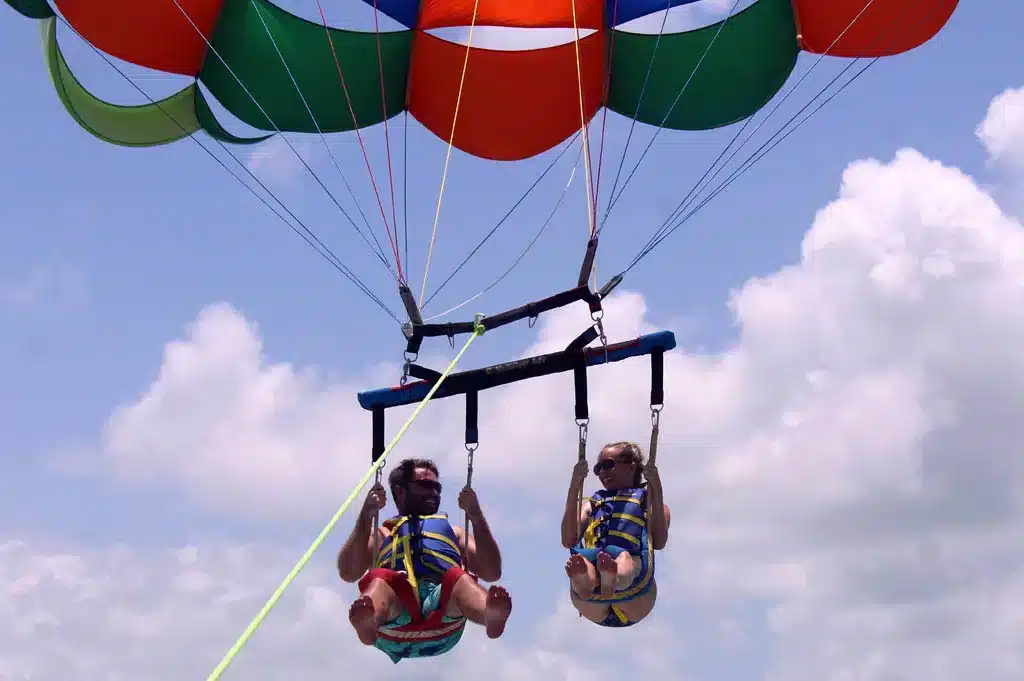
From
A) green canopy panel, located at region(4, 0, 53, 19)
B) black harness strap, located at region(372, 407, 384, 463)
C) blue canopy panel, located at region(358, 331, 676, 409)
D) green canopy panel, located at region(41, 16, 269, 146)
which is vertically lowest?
black harness strap, located at region(372, 407, 384, 463)

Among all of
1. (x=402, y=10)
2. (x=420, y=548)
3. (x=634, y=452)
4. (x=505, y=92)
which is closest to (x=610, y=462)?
(x=634, y=452)

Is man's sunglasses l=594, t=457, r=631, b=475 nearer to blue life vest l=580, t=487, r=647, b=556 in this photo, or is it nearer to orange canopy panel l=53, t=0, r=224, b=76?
blue life vest l=580, t=487, r=647, b=556

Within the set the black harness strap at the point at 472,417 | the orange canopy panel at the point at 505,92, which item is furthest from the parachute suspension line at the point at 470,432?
the orange canopy panel at the point at 505,92

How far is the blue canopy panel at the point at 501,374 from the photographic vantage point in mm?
7633

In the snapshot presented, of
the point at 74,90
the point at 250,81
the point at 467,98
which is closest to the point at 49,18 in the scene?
the point at 74,90

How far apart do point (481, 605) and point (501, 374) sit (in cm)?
140

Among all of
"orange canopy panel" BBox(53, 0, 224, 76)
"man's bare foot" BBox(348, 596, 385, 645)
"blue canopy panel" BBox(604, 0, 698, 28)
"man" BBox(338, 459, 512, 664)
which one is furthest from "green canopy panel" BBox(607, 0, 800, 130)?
"man's bare foot" BBox(348, 596, 385, 645)

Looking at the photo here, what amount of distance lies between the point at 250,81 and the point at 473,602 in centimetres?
461

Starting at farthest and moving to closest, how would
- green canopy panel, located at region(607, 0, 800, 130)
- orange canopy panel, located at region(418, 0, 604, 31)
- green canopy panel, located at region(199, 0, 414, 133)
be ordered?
green canopy panel, located at region(607, 0, 800, 130)
orange canopy panel, located at region(418, 0, 604, 31)
green canopy panel, located at region(199, 0, 414, 133)

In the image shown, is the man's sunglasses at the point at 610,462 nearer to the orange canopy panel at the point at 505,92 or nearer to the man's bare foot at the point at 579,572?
the man's bare foot at the point at 579,572

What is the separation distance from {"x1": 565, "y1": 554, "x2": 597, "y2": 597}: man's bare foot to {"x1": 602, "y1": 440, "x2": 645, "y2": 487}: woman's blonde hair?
0.79m

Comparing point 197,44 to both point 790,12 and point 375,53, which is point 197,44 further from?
point 790,12

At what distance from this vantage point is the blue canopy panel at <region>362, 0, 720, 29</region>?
32.0 ft

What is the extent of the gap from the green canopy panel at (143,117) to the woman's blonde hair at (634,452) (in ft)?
13.5
